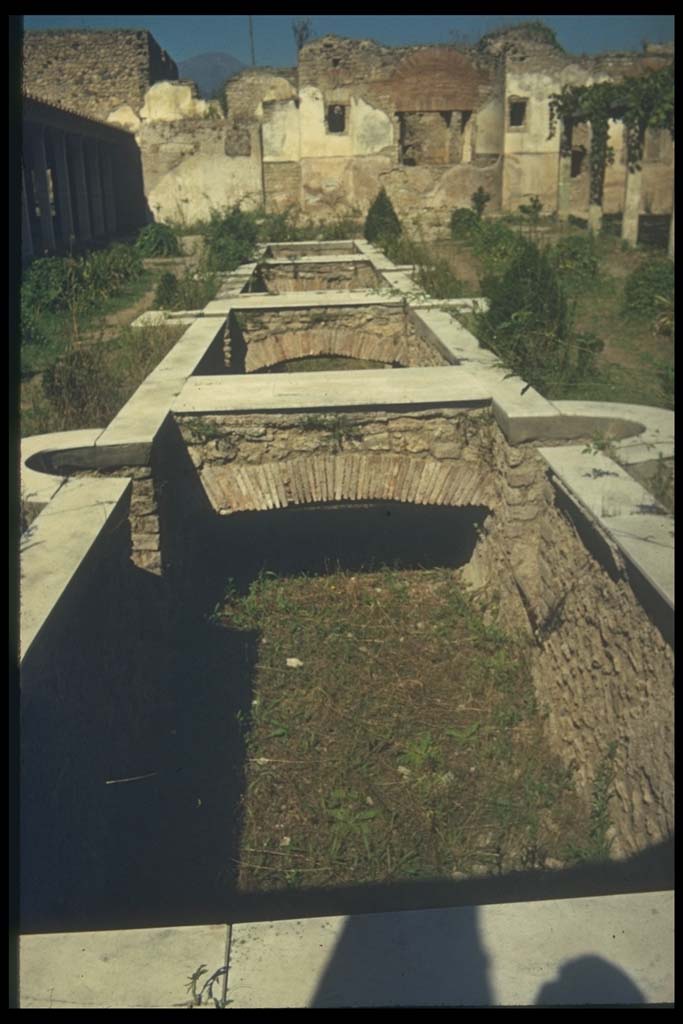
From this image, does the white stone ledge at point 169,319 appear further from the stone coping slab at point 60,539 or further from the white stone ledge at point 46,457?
the stone coping slab at point 60,539

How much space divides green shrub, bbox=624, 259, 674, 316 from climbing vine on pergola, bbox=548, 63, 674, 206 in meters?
4.50

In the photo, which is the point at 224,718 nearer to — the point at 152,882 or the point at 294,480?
the point at 152,882

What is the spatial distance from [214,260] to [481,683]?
1008cm

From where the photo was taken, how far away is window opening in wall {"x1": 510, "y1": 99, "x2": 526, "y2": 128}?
2153cm

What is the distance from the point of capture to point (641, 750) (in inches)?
136

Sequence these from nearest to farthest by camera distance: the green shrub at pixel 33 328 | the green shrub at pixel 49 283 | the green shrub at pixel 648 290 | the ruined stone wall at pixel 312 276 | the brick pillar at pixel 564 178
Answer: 1. the green shrub at pixel 33 328
2. the green shrub at pixel 648 290
3. the green shrub at pixel 49 283
4. the ruined stone wall at pixel 312 276
5. the brick pillar at pixel 564 178

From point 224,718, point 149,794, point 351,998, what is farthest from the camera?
point 224,718

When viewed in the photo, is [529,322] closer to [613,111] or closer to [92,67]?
[613,111]

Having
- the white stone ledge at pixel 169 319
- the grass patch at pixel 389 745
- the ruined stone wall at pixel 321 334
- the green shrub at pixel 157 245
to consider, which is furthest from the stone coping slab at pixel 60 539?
the green shrub at pixel 157 245

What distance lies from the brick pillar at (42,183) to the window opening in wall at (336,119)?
8.65m

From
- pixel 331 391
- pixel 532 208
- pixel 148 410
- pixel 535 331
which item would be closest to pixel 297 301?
pixel 535 331

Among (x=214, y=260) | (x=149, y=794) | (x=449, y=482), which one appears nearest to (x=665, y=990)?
(x=149, y=794)

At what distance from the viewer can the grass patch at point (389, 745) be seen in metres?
3.76

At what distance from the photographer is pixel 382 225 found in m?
17.0
